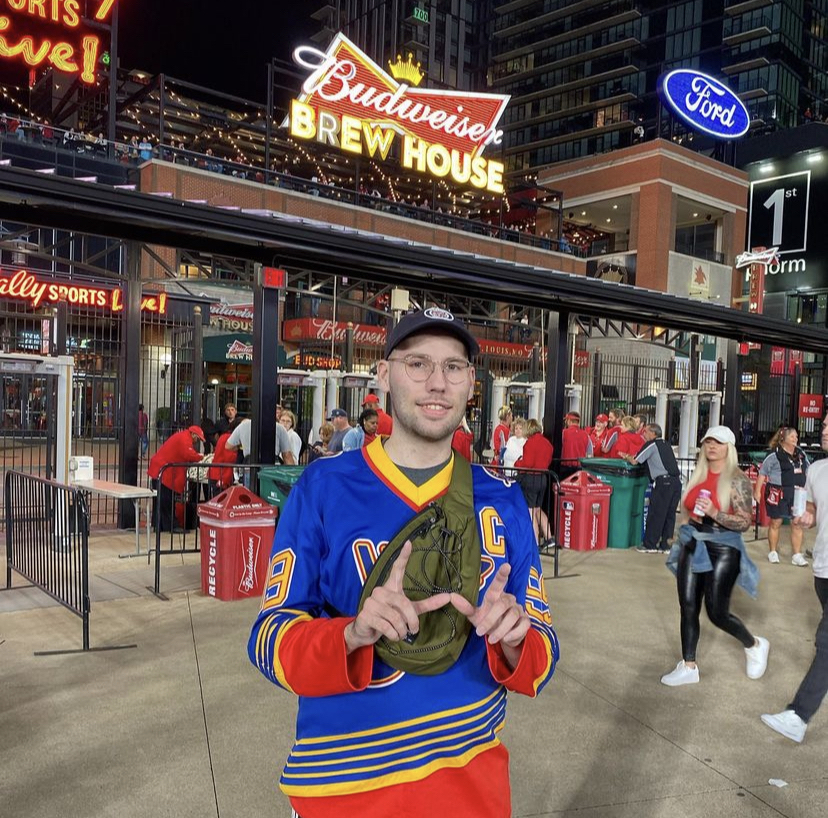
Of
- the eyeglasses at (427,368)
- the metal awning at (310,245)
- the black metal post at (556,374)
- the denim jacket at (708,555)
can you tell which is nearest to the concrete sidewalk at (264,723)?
the denim jacket at (708,555)

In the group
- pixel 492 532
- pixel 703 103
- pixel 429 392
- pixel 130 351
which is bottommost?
pixel 492 532

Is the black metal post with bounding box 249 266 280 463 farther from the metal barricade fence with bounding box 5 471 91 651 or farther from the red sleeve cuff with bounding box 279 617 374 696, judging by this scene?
the red sleeve cuff with bounding box 279 617 374 696

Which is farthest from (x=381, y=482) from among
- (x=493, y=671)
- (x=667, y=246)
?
(x=667, y=246)

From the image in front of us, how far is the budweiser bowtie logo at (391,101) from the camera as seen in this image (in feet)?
82.7

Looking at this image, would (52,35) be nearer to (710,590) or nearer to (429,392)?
(710,590)

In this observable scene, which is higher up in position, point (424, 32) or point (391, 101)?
point (424, 32)

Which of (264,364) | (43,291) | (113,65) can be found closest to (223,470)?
(264,364)

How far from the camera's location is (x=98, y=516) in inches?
460

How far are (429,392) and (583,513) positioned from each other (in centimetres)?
860

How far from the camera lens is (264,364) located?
25.6 feet

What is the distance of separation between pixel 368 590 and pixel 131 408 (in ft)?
31.0

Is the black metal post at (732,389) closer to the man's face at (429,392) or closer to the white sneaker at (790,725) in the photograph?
the white sneaker at (790,725)

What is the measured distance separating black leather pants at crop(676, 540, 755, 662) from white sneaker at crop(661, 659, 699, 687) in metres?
0.09

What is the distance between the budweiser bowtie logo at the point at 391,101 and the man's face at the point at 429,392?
25.5 meters
